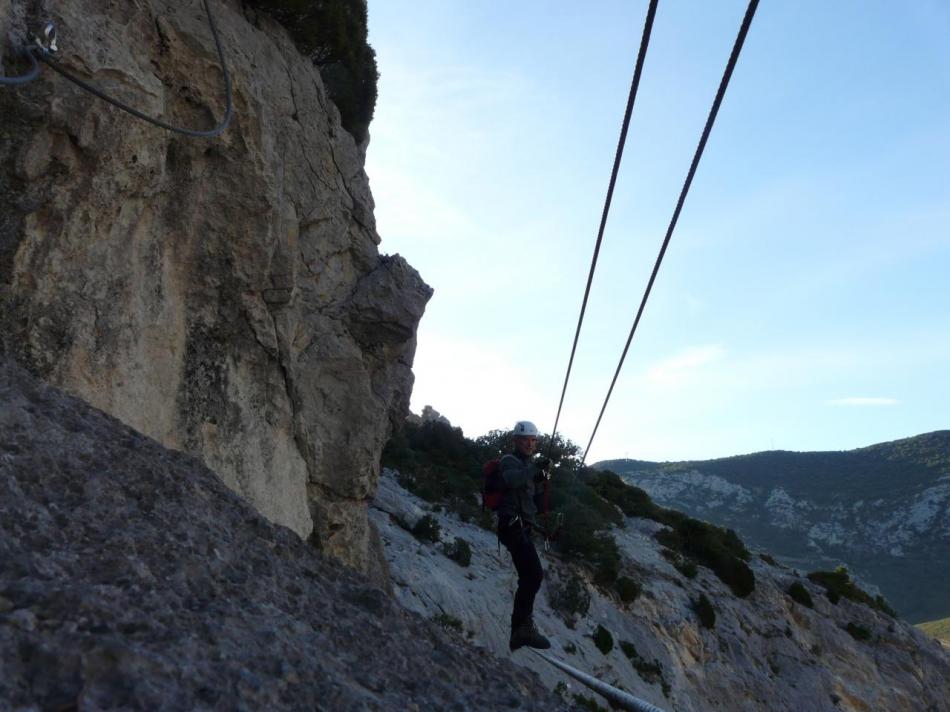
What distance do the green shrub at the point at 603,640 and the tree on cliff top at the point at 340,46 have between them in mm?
12697

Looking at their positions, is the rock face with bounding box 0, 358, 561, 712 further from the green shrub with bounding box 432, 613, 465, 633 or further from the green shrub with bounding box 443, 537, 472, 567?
the green shrub with bounding box 443, 537, 472, 567

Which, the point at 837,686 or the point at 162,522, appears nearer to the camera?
the point at 162,522

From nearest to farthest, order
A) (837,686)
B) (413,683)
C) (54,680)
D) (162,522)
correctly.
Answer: (54,680) < (413,683) < (162,522) < (837,686)

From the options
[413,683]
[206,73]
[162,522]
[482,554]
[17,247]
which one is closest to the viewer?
[413,683]

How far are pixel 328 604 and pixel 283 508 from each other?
5.71 metres

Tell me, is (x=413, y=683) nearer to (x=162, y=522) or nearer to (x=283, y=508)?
(x=162, y=522)

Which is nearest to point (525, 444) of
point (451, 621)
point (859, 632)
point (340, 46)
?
point (451, 621)

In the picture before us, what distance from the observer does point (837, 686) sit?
24797 mm

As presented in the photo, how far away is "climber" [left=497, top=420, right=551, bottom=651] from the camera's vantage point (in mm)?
8898

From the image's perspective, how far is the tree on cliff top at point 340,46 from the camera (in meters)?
12.2

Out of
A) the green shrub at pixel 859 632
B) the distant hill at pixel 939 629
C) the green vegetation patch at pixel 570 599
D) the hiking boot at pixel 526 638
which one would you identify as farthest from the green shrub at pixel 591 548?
the distant hill at pixel 939 629

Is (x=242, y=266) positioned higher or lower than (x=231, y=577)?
higher

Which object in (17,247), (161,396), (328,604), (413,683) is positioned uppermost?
(17,247)

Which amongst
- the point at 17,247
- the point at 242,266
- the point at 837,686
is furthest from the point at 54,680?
the point at 837,686
